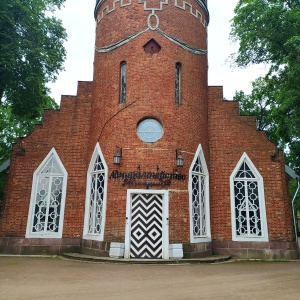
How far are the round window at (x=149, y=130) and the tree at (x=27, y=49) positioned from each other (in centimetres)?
575

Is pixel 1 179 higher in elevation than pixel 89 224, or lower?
higher

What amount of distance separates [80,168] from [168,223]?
175 inches

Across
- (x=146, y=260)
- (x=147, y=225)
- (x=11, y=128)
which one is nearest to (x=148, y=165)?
(x=147, y=225)

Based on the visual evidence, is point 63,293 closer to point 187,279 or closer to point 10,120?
point 187,279

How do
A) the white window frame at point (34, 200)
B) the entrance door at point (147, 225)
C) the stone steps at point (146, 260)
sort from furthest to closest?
the white window frame at point (34, 200) → the entrance door at point (147, 225) → the stone steps at point (146, 260)

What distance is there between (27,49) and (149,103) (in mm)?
6164

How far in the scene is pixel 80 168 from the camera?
13.3 metres

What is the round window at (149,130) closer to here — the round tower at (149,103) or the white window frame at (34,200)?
the round tower at (149,103)

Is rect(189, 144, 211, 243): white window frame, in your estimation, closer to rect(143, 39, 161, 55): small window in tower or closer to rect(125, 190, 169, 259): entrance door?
rect(125, 190, 169, 259): entrance door

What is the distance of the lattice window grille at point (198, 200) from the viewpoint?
12045 mm

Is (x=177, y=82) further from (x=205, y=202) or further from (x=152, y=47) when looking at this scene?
(x=205, y=202)

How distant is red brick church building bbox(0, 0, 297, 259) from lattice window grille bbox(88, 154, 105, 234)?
44mm

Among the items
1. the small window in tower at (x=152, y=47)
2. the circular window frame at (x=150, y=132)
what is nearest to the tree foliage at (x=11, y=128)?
the small window in tower at (x=152, y=47)

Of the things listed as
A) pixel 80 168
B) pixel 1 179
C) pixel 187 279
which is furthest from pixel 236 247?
pixel 1 179
